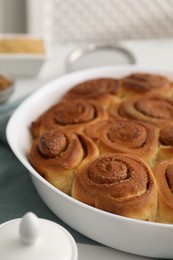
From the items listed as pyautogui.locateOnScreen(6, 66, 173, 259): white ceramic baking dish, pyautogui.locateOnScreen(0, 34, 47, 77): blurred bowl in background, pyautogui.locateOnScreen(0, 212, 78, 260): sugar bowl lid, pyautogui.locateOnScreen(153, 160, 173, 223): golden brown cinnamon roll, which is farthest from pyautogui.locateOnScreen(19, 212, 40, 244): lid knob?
pyautogui.locateOnScreen(0, 34, 47, 77): blurred bowl in background

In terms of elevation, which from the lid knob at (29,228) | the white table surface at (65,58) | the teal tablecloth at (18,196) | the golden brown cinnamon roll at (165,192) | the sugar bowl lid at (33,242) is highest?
the lid knob at (29,228)

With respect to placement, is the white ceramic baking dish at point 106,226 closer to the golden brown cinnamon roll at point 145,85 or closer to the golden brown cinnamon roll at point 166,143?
the golden brown cinnamon roll at point 166,143

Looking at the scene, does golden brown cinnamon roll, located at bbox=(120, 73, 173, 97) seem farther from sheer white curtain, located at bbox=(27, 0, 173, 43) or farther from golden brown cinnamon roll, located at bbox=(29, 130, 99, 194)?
sheer white curtain, located at bbox=(27, 0, 173, 43)

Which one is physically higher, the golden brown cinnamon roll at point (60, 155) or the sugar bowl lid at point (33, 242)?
the sugar bowl lid at point (33, 242)

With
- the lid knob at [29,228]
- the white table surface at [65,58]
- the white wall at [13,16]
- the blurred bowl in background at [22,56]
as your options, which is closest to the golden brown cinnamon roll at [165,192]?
the lid knob at [29,228]

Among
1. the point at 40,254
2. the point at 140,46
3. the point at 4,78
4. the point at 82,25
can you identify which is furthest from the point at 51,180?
the point at 82,25

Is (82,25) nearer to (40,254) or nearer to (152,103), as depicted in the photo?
(152,103)

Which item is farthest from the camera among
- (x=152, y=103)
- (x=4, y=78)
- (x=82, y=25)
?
(x=82, y=25)
